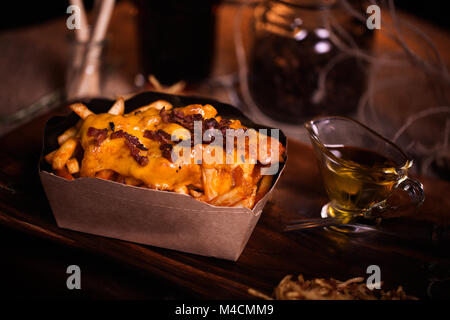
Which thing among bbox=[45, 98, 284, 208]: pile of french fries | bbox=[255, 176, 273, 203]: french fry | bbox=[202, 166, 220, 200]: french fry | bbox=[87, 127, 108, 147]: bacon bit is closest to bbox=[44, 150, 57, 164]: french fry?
bbox=[45, 98, 284, 208]: pile of french fries

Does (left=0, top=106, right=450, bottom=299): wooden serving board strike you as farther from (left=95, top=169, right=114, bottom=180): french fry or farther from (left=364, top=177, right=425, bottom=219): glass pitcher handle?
(left=95, top=169, right=114, bottom=180): french fry

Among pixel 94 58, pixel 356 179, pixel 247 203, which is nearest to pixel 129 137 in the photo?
pixel 247 203

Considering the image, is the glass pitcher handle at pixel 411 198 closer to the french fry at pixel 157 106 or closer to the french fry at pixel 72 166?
the french fry at pixel 157 106

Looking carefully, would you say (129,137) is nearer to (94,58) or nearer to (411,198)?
(411,198)

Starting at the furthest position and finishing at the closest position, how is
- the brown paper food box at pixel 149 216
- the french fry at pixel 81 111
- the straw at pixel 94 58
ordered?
the straw at pixel 94 58 → the french fry at pixel 81 111 → the brown paper food box at pixel 149 216

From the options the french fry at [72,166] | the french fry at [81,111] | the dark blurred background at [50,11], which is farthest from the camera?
the dark blurred background at [50,11]

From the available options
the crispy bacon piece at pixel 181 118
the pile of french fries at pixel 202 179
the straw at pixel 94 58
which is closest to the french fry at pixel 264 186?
the pile of french fries at pixel 202 179

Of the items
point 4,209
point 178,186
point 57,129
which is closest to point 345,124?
point 178,186

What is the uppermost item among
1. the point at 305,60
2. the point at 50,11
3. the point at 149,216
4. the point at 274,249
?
the point at 50,11
